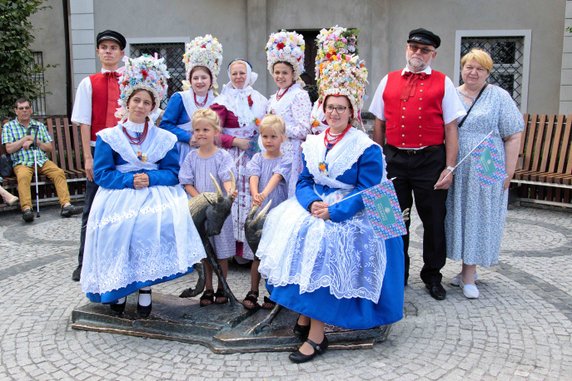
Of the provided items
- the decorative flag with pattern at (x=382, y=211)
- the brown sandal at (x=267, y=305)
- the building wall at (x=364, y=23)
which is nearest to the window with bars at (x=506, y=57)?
the building wall at (x=364, y=23)

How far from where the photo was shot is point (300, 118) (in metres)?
4.97

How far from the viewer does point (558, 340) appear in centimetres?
407

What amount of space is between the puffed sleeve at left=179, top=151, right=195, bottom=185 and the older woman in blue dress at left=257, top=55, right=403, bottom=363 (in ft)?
2.76

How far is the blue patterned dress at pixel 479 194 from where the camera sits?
4816 millimetres

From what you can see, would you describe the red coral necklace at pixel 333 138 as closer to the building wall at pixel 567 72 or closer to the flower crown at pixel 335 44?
the flower crown at pixel 335 44

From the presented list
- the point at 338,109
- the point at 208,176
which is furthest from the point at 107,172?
the point at 338,109

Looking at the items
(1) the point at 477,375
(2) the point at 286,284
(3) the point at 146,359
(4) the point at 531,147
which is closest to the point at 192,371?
(3) the point at 146,359

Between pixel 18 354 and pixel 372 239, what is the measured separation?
2.45 m

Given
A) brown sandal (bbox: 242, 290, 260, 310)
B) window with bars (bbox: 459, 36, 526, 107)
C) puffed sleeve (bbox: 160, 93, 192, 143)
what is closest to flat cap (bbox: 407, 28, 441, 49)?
puffed sleeve (bbox: 160, 93, 192, 143)

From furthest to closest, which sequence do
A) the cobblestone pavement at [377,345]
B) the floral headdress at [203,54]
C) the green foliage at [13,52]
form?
1. the green foliage at [13,52]
2. the floral headdress at [203,54]
3. the cobblestone pavement at [377,345]

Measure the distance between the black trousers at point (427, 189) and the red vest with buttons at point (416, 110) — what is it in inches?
3.6

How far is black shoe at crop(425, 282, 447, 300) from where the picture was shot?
4.89 m

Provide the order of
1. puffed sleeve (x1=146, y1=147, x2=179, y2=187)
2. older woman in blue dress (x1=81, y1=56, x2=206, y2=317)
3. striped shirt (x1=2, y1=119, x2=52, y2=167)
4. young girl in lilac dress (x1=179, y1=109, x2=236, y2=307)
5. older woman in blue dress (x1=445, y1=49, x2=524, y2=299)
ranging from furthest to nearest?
striped shirt (x1=2, y1=119, x2=52, y2=167)
older woman in blue dress (x1=445, y1=49, x2=524, y2=299)
young girl in lilac dress (x1=179, y1=109, x2=236, y2=307)
puffed sleeve (x1=146, y1=147, x2=179, y2=187)
older woman in blue dress (x1=81, y1=56, x2=206, y2=317)

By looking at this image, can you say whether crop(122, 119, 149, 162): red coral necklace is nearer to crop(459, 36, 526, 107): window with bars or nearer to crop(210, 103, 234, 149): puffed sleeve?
crop(210, 103, 234, 149): puffed sleeve
